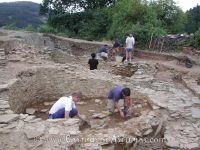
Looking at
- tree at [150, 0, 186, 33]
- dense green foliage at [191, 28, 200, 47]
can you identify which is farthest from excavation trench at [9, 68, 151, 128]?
tree at [150, 0, 186, 33]

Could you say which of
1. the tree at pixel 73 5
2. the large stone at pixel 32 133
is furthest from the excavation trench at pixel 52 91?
the tree at pixel 73 5

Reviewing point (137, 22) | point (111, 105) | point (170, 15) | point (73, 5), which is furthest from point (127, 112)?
point (73, 5)

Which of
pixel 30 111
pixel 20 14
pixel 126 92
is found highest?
pixel 20 14

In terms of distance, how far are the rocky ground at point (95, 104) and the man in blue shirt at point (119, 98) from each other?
8.4 inches

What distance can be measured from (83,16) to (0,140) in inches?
776

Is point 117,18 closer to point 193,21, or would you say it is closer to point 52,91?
point 193,21

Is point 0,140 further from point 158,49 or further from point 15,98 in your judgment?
point 158,49

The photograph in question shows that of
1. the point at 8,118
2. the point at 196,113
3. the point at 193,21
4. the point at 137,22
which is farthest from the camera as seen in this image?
the point at 193,21

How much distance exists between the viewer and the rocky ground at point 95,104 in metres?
6.03

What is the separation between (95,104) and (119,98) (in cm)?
201

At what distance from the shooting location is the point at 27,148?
5.53m

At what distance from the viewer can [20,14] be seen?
1330 inches

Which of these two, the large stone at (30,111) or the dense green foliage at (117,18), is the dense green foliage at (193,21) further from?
the large stone at (30,111)

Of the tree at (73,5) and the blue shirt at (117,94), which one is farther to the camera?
the tree at (73,5)
